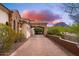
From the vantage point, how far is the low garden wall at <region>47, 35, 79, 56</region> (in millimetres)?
6819

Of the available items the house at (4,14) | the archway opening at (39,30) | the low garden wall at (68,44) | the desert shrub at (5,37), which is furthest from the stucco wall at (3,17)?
the low garden wall at (68,44)

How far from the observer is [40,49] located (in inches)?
290

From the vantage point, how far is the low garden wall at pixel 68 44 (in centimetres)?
682

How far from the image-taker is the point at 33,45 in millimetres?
7785

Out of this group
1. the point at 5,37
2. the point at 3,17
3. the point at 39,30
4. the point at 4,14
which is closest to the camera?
the point at 5,37

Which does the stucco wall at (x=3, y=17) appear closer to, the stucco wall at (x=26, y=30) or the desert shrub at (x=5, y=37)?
the desert shrub at (x=5, y=37)

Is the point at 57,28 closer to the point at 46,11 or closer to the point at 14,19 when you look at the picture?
the point at 46,11

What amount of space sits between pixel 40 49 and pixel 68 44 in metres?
0.79

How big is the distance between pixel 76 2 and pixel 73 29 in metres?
0.85

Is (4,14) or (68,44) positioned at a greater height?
(4,14)

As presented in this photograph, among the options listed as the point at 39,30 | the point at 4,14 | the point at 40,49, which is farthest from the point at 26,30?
the point at 40,49

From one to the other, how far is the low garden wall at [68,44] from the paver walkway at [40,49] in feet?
0.41

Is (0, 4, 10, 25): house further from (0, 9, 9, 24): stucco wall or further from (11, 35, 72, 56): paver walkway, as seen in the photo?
(11, 35, 72, 56): paver walkway

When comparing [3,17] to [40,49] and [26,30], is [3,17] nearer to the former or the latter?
[40,49]
